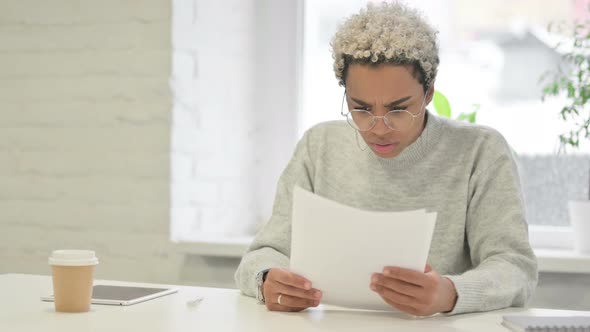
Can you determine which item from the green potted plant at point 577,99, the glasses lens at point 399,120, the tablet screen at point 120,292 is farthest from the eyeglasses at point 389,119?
the green potted plant at point 577,99

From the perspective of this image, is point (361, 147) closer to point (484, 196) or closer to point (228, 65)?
point (484, 196)

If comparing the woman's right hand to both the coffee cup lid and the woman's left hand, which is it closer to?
the woman's left hand

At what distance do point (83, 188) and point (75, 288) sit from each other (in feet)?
3.73

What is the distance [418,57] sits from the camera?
5.33ft

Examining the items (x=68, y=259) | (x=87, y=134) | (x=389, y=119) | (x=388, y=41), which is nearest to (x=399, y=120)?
(x=389, y=119)

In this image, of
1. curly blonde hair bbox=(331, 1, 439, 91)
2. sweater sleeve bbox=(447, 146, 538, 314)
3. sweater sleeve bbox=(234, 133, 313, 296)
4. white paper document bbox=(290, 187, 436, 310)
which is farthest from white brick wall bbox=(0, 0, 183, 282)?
white paper document bbox=(290, 187, 436, 310)

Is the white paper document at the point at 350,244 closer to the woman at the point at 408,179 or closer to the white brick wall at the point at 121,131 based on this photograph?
the woman at the point at 408,179

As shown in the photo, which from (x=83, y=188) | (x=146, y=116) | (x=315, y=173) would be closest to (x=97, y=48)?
(x=146, y=116)

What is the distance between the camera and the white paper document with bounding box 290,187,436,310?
50.3 inches

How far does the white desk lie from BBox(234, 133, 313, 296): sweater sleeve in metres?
0.09

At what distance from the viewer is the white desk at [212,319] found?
129 centimetres

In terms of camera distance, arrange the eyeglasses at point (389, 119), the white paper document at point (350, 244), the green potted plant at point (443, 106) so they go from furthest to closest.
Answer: the green potted plant at point (443, 106)
the eyeglasses at point (389, 119)
the white paper document at point (350, 244)

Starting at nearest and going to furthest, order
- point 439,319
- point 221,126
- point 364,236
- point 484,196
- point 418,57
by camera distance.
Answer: point 364,236
point 439,319
point 418,57
point 484,196
point 221,126

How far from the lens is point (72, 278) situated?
1.38 m
